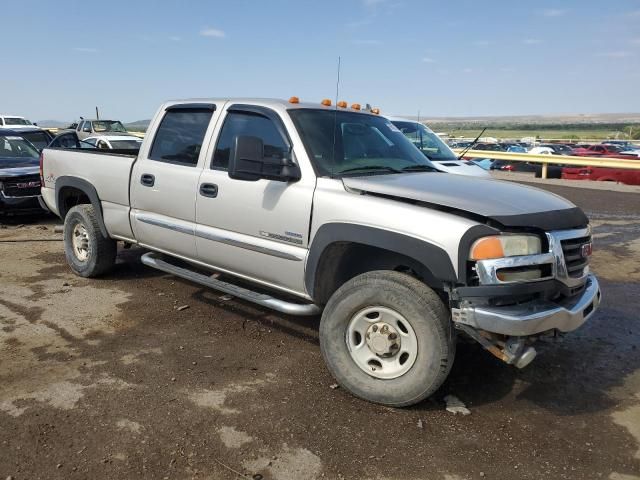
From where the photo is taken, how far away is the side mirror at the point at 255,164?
3.82m

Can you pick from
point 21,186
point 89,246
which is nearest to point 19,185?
point 21,186

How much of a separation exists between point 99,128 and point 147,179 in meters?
20.9

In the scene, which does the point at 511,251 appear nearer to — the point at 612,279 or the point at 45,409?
the point at 45,409

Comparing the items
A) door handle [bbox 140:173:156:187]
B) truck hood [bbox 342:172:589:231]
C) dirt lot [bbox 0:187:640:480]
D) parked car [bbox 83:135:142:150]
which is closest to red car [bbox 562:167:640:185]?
dirt lot [bbox 0:187:640:480]

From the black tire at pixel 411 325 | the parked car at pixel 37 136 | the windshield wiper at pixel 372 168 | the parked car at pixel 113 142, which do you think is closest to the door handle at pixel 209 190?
the windshield wiper at pixel 372 168

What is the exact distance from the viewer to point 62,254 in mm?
7484

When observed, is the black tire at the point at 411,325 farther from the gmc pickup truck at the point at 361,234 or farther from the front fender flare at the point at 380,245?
the front fender flare at the point at 380,245

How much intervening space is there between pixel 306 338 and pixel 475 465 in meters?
1.99

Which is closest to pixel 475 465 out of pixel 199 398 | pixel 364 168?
pixel 199 398

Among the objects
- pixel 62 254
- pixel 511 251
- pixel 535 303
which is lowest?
pixel 62 254

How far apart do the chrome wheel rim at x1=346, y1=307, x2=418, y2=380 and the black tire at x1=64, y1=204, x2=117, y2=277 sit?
3.40 m

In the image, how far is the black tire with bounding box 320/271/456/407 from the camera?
327 cm

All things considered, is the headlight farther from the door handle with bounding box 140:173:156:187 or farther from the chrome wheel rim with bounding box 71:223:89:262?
the chrome wheel rim with bounding box 71:223:89:262

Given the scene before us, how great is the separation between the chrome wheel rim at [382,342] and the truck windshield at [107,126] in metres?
22.8
